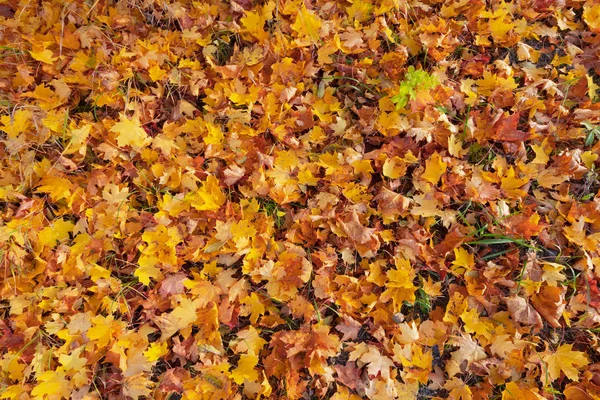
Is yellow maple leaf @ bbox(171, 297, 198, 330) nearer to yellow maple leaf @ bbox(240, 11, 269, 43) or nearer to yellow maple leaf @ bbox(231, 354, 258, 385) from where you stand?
yellow maple leaf @ bbox(231, 354, 258, 385)

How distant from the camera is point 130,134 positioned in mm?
2262

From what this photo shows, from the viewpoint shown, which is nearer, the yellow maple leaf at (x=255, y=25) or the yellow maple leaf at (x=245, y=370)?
the yellow maple leaf at (x=245, y=370)

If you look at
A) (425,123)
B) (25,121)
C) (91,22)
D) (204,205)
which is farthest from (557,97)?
(25,121)

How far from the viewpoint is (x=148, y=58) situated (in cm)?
246

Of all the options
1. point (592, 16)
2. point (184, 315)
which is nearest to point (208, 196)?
point (184, 315)

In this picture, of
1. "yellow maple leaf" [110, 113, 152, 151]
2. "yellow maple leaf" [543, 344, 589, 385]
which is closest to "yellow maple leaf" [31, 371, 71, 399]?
"yellow maple leaf" [110, 113, 152, 151]

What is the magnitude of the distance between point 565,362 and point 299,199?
4.62 feet

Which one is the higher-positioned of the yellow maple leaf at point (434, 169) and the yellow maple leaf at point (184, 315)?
the yellow maple leaf at point (434, 169)

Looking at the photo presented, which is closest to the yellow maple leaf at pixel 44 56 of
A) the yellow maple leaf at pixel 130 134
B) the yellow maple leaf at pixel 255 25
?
the yellow maple leaf at pixel 130 134

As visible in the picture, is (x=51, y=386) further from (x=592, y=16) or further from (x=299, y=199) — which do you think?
(x=592, y=16)

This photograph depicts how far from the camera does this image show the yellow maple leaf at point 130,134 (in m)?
2.25

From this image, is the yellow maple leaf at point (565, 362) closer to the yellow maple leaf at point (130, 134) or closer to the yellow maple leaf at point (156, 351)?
the yellow maple leaf at point (156, 351)

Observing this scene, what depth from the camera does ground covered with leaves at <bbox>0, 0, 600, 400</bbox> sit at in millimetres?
1933

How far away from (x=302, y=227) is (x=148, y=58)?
4.35 feet
